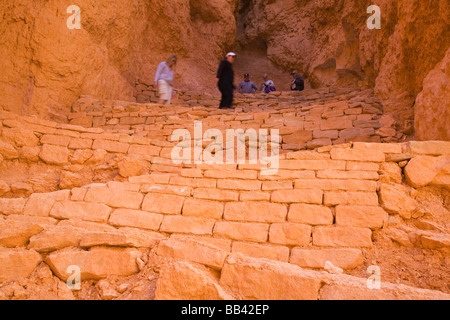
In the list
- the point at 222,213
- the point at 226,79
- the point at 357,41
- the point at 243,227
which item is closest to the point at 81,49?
the point at 226,79

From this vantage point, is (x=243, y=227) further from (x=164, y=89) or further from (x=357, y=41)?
(x=357, y=41)

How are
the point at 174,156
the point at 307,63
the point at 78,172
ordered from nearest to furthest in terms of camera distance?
1. the point at 78,172
2. the point at 174,156
3. the point at 307,63

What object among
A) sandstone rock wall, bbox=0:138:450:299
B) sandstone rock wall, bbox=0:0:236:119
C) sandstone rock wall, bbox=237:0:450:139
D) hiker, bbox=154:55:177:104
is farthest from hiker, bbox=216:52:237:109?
sandstone rock wall, bbox=0:138:450:299

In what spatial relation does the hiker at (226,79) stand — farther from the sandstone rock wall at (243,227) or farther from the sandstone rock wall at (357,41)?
the sandstone rock wall at (243,227)

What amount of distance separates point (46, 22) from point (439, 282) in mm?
7764

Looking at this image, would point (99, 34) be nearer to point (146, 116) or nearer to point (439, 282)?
point (146, 116)

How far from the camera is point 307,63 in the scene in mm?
12148

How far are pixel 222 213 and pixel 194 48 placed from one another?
10692 millimetres

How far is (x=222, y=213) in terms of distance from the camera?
2941 mm
